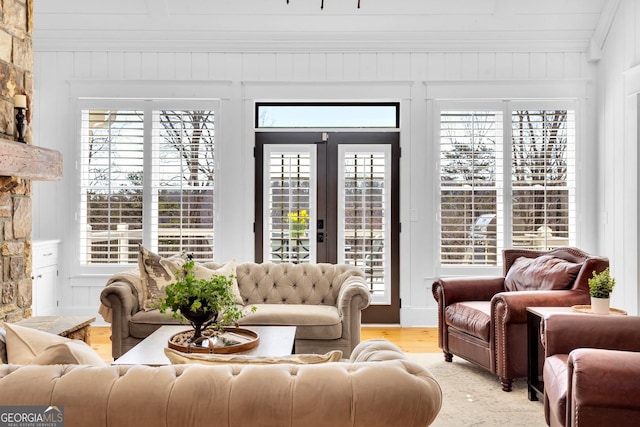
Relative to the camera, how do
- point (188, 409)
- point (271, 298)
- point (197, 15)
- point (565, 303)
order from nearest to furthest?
point (188, 409)
point (565, 303)
point (271, 298)
point (197, 15)

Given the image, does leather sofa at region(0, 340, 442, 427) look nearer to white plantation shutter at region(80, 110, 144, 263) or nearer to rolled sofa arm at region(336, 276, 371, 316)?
rolled sofa arm at region(336, 276, 371, 316)

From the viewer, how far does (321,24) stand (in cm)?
557

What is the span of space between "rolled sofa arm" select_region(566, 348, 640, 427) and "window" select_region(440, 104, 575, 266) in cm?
353

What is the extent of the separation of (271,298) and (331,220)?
1549mm

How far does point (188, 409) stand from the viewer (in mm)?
1387

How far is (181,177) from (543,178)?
4.06 meters

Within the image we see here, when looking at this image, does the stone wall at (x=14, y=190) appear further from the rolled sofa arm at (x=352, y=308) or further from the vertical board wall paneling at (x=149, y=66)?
the rolled sofa arm at (x=352, y=308)

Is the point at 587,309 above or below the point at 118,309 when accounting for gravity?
above

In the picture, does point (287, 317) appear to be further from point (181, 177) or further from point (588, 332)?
point (181, 177)

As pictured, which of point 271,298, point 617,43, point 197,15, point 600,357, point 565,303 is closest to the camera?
point 600,357

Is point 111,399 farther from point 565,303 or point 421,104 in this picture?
point 421,104

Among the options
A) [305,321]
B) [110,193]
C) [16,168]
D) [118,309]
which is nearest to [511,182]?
[305,321]

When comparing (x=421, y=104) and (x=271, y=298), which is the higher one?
(x=421, y=104)

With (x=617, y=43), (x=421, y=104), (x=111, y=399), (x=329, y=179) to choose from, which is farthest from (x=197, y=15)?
(x=111, y=399)
